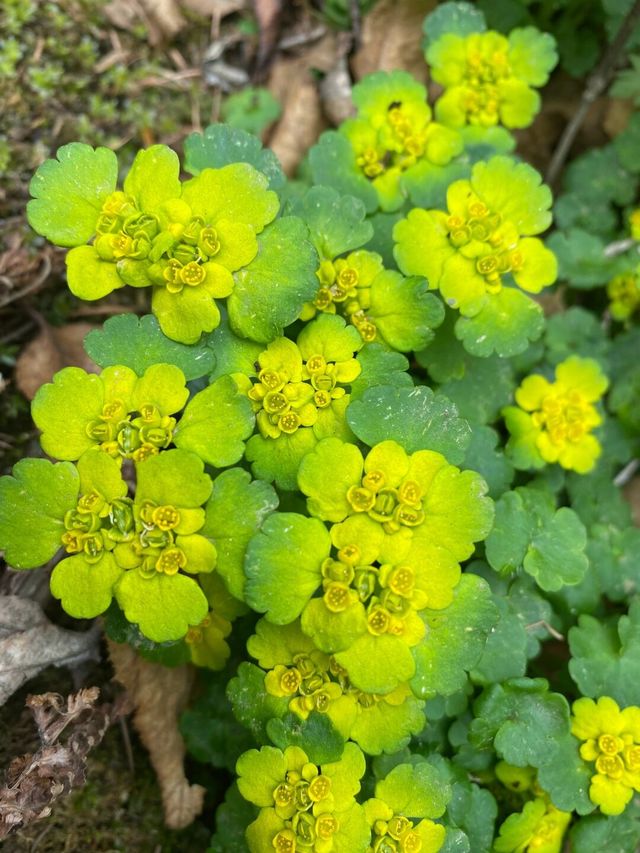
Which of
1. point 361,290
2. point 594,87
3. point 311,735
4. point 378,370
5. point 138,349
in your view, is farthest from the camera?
point 594,87

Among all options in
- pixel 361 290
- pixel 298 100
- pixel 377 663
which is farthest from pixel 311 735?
pixel 298 100

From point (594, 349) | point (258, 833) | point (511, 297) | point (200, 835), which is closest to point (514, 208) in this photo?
point (511, 297)

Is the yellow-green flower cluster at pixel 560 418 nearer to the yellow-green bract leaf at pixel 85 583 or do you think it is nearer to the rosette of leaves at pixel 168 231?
the rosette of leaves at pixel 168 231

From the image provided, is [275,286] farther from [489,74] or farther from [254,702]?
[489,74]

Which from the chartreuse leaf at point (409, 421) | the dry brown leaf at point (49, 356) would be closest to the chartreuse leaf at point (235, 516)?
the chartreuse leaf at point (409, 421)

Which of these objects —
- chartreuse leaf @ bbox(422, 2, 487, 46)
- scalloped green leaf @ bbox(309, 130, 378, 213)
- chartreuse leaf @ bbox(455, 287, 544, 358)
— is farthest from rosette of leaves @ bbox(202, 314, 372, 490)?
chartreuse leaf @ bbox(422, 2, 487, 46)

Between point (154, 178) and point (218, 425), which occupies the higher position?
point (154, 178)
